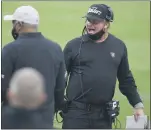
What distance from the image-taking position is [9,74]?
388cm

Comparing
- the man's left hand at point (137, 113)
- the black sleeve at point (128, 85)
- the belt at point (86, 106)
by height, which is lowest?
the man's left hand at point (137, 113)

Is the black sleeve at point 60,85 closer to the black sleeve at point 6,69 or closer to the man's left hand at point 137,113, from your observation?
the black sleeve at point 6,69

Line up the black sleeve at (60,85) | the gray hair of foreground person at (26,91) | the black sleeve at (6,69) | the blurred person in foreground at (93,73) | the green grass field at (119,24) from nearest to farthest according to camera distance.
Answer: the gray hair of foreground person at (26,91) → the black sleeve at (6,69) → the black sleeve at (60,85) → the blurred person in foreground at (93,73) → the green grass field at (119,24)

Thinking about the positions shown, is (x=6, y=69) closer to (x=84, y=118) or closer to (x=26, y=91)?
(x=26, y=91)

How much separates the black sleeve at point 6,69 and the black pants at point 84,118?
92 centimetres

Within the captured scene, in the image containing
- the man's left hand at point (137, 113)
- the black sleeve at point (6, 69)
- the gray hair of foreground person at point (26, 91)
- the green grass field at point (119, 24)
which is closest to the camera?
the gray hair of foreground person at point (26, 91)

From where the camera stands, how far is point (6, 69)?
3.88 m

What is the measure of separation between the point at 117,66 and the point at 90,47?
292 millimetres

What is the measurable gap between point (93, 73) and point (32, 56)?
82 cm

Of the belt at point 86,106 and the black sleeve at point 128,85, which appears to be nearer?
the belt at point 86,106

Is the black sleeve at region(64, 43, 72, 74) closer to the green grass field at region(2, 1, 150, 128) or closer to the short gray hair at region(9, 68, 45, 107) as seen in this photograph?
the short gray hair at region(9, 68, 45, 107)

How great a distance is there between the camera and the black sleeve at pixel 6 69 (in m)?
3.87

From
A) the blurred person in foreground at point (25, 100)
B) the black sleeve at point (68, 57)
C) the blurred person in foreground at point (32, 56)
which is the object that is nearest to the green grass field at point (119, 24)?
the black sleeve at point (68, 57)

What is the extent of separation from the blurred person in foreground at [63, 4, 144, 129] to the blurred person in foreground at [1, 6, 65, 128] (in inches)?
18.5
